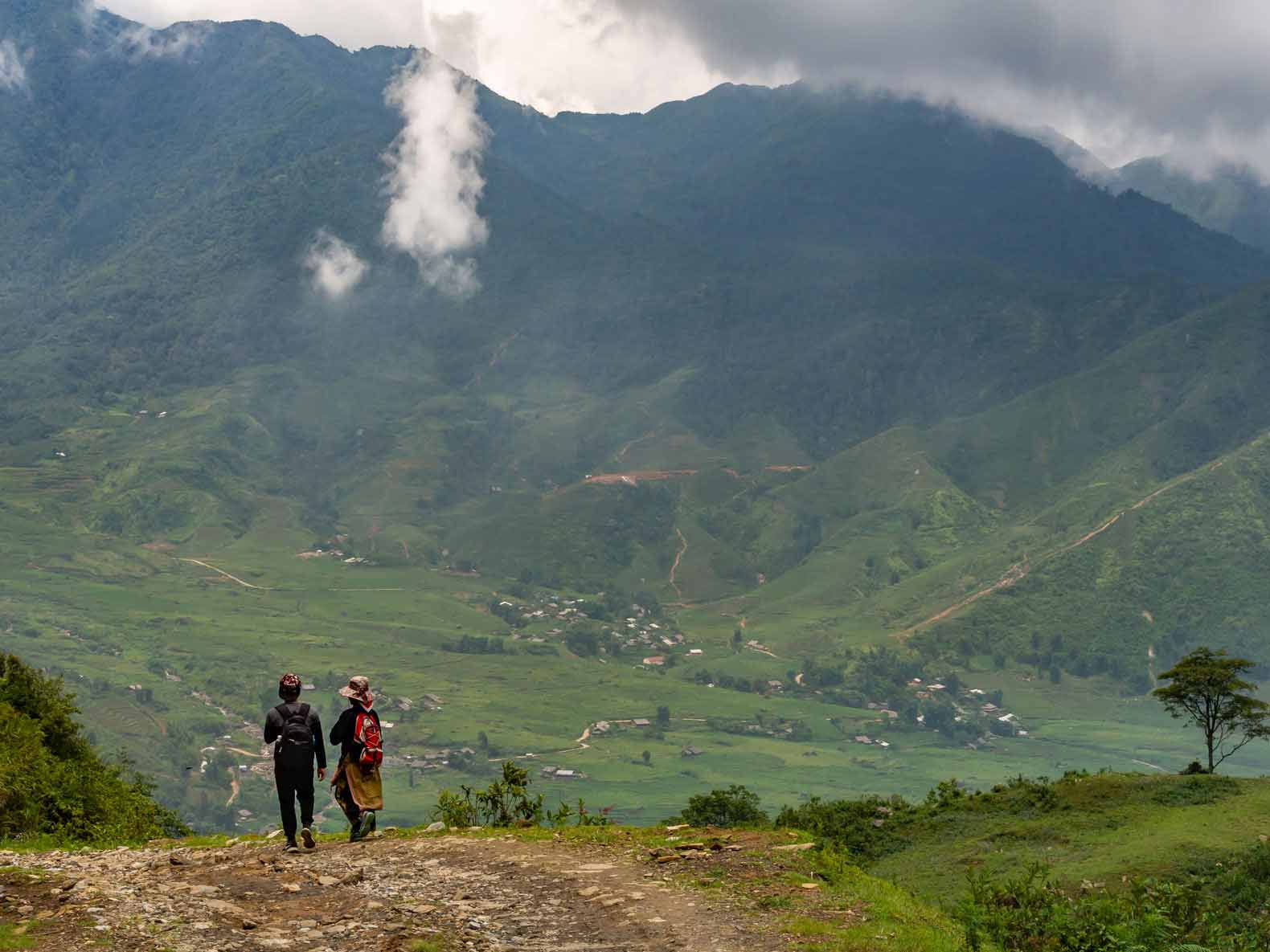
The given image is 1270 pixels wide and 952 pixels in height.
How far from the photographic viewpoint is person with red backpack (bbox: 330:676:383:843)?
864 inches

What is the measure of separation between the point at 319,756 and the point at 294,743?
482mm

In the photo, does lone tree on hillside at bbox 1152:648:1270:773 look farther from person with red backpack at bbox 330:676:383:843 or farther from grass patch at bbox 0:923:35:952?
grass patch at bbox 0:923:35:952

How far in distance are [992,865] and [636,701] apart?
15188 centimetres

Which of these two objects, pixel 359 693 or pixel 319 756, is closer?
pixel 319 756

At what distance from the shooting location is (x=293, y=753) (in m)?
21.2

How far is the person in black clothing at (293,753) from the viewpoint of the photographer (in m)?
21.1

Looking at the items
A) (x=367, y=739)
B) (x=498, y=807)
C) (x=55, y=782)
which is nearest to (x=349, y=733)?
(x=367, y=739)

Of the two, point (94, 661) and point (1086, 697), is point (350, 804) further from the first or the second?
point (1086, 697)

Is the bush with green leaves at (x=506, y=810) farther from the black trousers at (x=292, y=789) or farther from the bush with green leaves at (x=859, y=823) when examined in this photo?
the bush with green leaves at (x=859, y=823)

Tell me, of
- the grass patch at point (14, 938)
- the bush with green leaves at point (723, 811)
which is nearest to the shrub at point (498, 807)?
the grass patch at point (14, 938)

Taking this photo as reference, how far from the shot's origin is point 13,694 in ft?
128

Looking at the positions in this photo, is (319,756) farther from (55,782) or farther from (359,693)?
(55,782)

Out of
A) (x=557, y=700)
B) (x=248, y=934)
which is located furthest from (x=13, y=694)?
(x=557, y=700)

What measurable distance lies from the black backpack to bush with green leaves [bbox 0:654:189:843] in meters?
7.84
